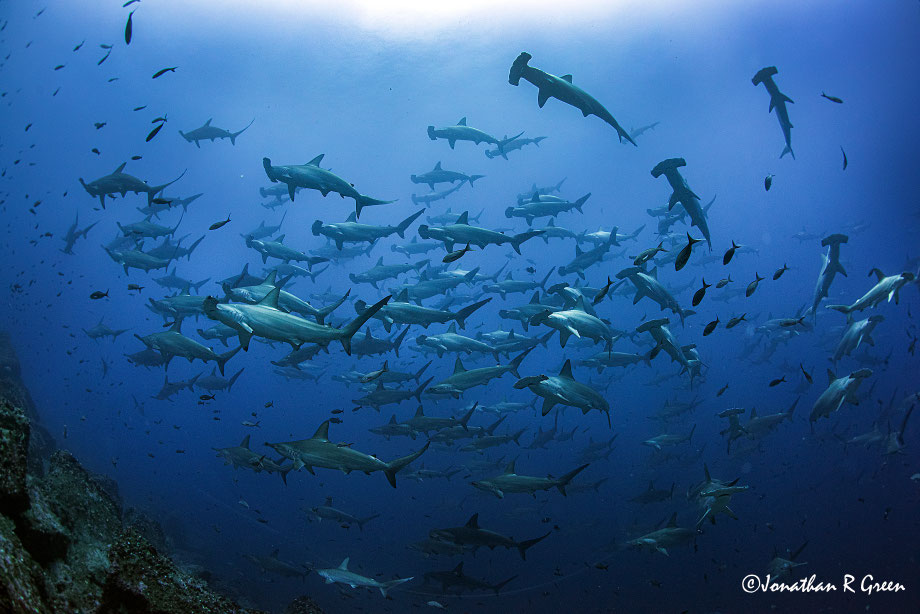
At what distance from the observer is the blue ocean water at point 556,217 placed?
1564cm

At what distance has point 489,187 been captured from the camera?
6128 centimetres

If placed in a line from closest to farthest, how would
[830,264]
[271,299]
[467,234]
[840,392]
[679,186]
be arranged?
[271,299] < [840,392] < [679,186] < [467,234] < [830,264]

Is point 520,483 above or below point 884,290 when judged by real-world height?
below

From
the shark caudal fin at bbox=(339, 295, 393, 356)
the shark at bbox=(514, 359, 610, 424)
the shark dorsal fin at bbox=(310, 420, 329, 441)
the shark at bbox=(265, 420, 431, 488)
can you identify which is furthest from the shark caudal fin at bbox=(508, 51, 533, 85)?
the shark at bbox=(265, 420, 431, 488)

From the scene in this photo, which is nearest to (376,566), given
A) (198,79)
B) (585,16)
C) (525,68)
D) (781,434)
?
(525,68)

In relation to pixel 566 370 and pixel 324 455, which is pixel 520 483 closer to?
pixel 566 370

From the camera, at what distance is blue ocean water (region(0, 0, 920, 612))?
15641 millimetres

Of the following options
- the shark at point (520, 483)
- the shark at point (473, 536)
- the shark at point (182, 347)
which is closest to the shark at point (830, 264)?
the shark at point (520, 483)

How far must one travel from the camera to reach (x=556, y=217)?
1742 cm

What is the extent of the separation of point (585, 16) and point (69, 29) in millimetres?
34490

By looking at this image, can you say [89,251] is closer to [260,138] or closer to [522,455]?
[260,138]

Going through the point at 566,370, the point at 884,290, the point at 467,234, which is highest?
the point at 884,290

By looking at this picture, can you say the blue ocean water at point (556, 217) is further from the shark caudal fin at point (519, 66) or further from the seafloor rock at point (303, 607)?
the shark caudal fin at point (519, 66)

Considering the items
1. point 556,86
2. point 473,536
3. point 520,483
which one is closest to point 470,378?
point 520,483
